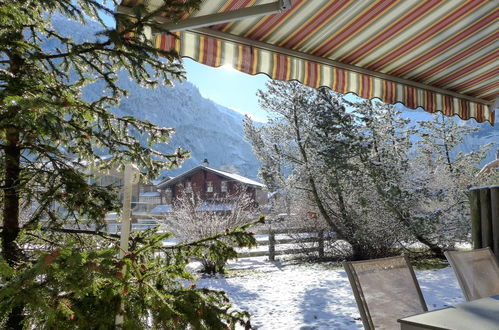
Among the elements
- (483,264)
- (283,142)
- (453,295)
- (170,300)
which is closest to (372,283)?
(170,300)

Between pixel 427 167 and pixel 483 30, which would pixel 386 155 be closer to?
pixel 427 167

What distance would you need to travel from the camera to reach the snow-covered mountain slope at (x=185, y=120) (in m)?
143

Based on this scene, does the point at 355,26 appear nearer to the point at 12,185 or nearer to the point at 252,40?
the point at 252,40

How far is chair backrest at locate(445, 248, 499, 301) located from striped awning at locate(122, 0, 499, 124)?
1953 millimetres

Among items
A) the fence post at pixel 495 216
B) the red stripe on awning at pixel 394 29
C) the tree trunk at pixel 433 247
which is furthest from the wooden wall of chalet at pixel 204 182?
the red stripe on awning at pixel 394 29

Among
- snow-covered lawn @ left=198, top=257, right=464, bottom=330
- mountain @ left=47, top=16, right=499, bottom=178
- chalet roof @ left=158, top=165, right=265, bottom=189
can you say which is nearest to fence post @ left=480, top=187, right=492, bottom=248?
snow-covered lawn @ left=198, top=257, right=464, bottom=330

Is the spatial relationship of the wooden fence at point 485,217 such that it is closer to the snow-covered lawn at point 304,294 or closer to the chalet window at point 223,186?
the snow-covered lawn at point 304,294

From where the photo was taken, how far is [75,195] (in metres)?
2.50

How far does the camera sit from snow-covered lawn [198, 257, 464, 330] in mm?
5488

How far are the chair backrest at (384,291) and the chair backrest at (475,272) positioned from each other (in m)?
0.67

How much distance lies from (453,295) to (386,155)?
18.0ft

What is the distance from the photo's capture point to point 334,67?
395 cm

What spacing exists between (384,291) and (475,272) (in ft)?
4.14

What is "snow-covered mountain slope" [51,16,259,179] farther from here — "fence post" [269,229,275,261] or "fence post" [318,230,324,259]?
"fence post" [318,230,324,259]
